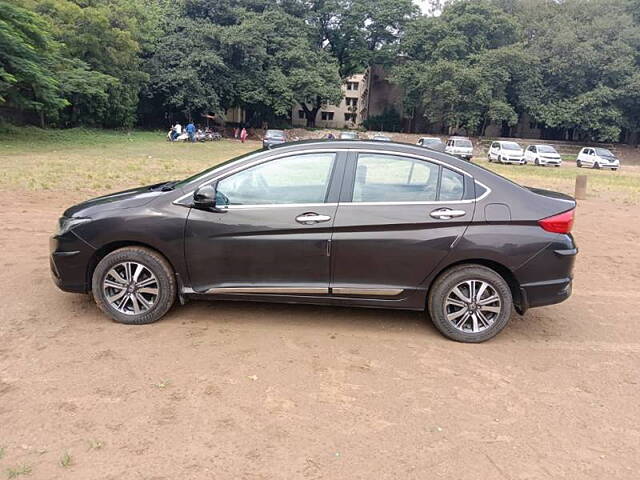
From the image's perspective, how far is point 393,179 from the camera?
14.1ft

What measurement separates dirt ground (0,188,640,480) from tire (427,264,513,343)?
11cm

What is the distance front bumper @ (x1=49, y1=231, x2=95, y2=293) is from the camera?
4246mm

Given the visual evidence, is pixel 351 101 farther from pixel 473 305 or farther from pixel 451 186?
pixel 473 305

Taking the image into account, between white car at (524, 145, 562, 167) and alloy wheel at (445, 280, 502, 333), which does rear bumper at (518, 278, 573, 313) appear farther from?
white car at (524, 145, 562, 167)

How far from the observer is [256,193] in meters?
4.27

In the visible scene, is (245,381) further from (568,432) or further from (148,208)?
(568,432)

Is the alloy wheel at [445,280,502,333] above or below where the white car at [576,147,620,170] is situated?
below

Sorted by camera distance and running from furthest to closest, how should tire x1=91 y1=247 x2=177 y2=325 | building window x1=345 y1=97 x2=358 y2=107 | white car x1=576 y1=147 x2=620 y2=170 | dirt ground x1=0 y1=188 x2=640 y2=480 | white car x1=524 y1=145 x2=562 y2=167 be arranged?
building window x1=345 y1=97 x2=358 y2=107 → white car x1=576 y1=147 x2=620 y2=170 → white car x1=524 y1=145 x2=562 y2=167 → tire x1=91 y1=247 x2=177 y2=325 → dirt ground x1=0 y1=188 x2=640 y2=480

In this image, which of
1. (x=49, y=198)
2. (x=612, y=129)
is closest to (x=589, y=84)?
(x=612, y=129)

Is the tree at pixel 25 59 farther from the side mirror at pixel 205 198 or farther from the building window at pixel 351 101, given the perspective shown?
the building window at pixel 351 101

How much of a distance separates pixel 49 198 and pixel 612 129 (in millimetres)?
46932

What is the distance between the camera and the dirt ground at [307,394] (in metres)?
2.70

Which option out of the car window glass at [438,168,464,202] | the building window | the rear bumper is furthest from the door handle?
the building window

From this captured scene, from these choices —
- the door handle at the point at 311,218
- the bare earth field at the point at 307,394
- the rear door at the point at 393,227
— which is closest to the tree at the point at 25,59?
the bare earth field at the point at 307,394
